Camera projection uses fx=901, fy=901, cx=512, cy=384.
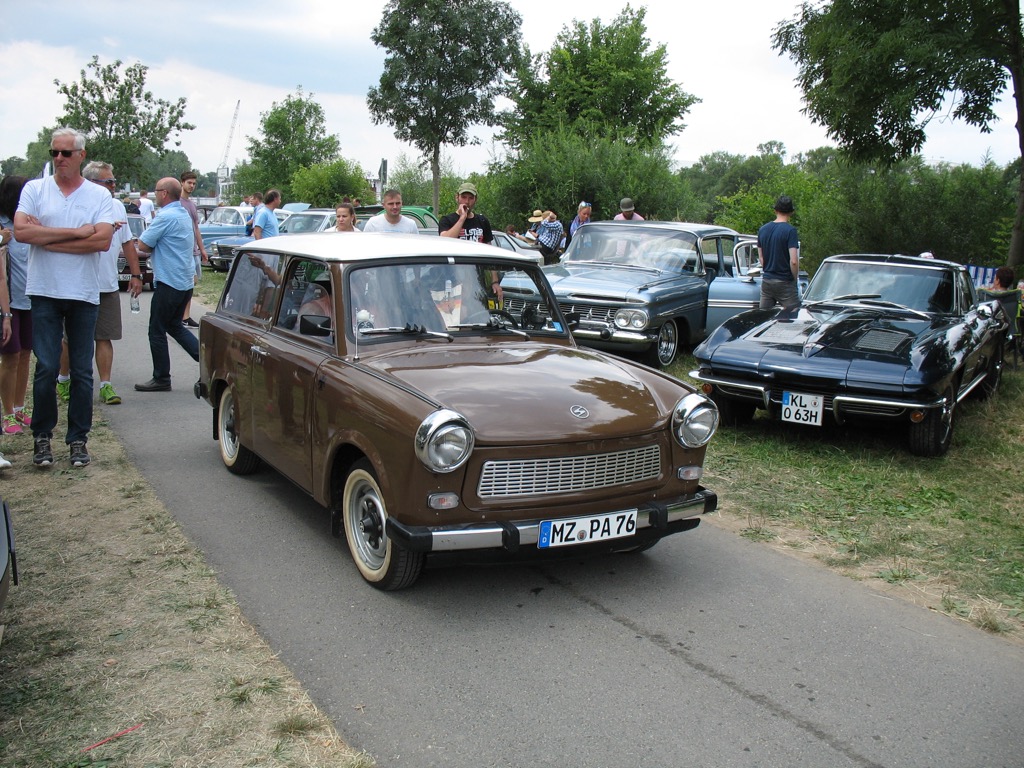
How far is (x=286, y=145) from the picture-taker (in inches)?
2138

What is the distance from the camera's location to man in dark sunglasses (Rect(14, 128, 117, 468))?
5621mm

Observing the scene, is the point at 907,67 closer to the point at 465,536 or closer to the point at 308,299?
the point at 308,299

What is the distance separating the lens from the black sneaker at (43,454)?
597 cm

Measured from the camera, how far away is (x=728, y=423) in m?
7.81

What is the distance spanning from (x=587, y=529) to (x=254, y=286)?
309 centimetres

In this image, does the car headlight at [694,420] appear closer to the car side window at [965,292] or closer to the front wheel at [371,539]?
the front wheel at [371,539]

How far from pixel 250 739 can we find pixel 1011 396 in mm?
8671

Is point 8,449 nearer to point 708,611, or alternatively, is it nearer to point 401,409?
point 401,409

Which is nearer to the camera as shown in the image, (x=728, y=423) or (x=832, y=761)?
(x=832, y=761)

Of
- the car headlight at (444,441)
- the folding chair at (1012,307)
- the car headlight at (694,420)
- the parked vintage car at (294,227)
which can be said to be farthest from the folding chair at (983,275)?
the parked vintage car at (294,227)

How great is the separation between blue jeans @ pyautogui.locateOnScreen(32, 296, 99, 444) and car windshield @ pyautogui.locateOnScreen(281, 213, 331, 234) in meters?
16.7

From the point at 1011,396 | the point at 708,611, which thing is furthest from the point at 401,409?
the point at 1011,396

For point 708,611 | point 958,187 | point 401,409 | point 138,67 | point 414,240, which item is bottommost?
point 708,611

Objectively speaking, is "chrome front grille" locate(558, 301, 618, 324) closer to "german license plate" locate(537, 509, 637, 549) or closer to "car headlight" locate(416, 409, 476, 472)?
"german license plate" locate(537, 509, 637, 549)
